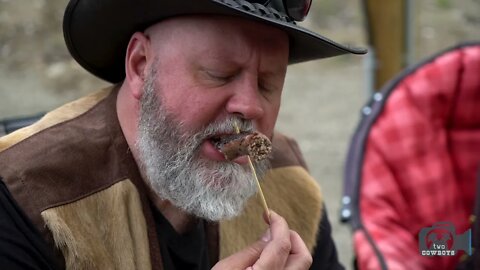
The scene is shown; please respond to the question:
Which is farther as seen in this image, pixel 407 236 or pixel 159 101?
pixel 407 236

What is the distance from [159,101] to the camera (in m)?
1.61

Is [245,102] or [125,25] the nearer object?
[245,102]

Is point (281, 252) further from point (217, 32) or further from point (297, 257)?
point (217, 32)

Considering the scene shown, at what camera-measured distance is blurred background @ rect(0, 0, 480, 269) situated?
5656 millimetres

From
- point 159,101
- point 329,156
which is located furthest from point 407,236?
point 329,156

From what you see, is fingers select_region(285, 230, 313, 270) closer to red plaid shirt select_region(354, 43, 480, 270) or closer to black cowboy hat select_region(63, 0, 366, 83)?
black cowboy hat select_region(63, 0, 366, 83)

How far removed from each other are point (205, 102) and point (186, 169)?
172 mm

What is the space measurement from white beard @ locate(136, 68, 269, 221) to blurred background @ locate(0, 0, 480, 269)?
2.46 m

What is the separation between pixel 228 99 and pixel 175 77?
0.13 m

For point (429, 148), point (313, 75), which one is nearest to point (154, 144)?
point (429, 148)

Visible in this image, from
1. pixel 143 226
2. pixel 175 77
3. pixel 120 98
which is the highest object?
pixel 175 77

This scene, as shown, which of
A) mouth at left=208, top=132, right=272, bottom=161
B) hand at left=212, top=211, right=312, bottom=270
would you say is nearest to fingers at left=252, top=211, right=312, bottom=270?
hand at left=212, top=211, right=312, bottom=270

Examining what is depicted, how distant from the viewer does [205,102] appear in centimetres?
155

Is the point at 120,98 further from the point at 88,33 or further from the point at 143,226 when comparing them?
the point at 143,226
